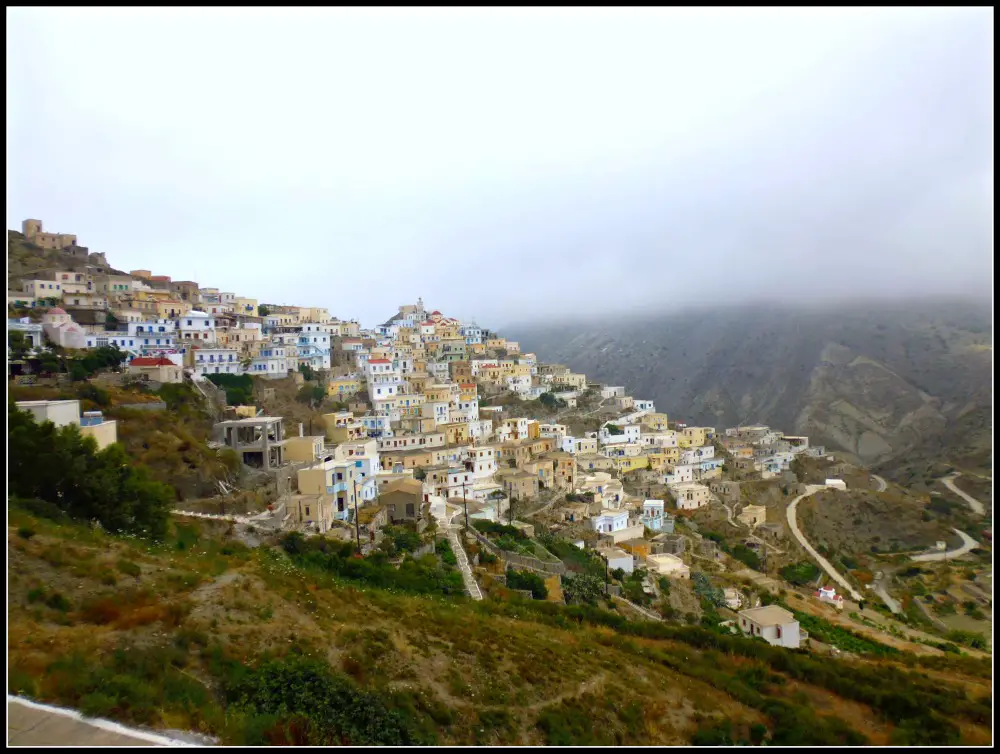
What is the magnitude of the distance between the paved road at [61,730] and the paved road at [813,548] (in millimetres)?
43361

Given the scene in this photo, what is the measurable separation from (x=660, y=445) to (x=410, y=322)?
34815 millimetres

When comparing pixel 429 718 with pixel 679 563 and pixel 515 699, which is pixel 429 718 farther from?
pixel 679 563

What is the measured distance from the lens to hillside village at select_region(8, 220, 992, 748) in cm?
2286

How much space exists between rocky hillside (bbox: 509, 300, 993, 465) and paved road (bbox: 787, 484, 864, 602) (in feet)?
116

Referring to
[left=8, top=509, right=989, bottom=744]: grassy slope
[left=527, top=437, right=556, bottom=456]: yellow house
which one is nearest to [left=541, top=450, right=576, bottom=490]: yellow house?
[left=527, top=437, right=556, bottom=456]: yellow house

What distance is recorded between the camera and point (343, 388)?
4372 cm

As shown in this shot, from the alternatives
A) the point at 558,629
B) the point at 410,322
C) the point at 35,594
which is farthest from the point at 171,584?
the point at 410,322

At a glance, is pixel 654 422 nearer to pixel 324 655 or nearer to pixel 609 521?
pixel 609 521

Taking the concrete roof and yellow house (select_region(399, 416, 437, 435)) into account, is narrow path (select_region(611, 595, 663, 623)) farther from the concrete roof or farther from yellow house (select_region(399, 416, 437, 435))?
yellow house (select_region(399, 416, 437, 435))

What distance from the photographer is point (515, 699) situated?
10070mm

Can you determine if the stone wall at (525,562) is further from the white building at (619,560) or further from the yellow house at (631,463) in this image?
the yellow house at (631,463)

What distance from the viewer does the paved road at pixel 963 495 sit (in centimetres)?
6025

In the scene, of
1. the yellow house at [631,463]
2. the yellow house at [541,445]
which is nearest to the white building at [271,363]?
the yellow house at [541,445]

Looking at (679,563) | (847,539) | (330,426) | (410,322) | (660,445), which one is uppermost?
(410,322)
